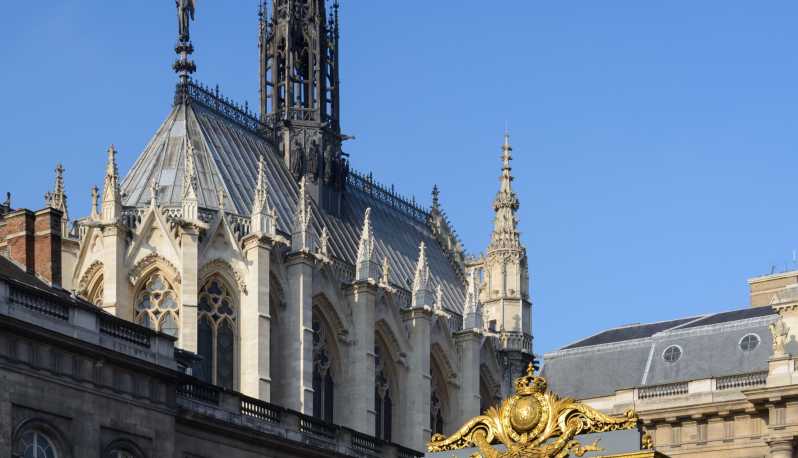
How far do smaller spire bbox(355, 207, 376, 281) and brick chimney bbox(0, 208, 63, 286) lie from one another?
25.3m

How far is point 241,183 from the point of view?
74.6 meters

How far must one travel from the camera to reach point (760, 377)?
60.8m

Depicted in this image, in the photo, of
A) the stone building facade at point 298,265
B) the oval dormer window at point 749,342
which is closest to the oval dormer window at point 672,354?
the oval dormer window at point 749,342

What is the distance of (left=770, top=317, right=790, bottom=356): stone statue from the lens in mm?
59688

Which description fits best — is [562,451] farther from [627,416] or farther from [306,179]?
[306,179]

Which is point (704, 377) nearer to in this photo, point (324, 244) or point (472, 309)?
point (324, 244)

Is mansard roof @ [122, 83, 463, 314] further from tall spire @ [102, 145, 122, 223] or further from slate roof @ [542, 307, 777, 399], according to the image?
slate roof @ [542, 307, 777, 399]

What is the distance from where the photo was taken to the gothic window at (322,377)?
73.1 m

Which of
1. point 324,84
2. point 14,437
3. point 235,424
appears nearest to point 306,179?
point 324,84

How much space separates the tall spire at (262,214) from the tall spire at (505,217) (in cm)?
2162

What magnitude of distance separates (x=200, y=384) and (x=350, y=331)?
88.6 feet

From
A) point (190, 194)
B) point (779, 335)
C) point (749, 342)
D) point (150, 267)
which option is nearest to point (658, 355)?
point (749, 342)

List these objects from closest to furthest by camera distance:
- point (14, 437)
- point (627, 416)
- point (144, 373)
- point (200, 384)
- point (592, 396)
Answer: point (627, 416), point (14, 437), point (144, 373), point (200, 384), point (592, 396)

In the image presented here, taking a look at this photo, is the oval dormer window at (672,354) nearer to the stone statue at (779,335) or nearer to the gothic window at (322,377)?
the stone statue at (779,335)
